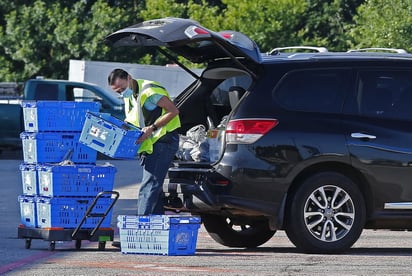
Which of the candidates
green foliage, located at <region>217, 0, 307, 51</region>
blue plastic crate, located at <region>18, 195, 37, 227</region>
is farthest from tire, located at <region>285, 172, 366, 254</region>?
green foliage, located at <region>217, 0, 307, 51</region>

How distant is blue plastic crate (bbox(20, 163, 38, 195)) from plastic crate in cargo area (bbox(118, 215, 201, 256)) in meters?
1.01

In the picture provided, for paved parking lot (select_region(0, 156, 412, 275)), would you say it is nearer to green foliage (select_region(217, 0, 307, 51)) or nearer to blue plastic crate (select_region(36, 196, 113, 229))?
blue plastic crate (select_region(36, 196, 113, 229))

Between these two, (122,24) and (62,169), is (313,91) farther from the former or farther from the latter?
(122,24)

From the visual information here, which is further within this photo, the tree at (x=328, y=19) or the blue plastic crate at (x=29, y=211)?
the tree at (x=328, y=19)

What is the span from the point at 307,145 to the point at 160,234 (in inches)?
57.9

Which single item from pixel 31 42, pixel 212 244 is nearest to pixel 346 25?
pixel 31 42

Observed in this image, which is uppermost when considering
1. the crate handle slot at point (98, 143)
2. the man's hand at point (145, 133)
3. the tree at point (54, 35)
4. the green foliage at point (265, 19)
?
the man's hand at point (145, 133)

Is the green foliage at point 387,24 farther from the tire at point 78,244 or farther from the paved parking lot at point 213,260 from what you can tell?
the tire at point 78,244

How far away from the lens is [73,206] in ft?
37.5

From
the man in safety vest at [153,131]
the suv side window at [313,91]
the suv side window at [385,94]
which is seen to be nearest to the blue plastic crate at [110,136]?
the man in safety vest at [153,131]

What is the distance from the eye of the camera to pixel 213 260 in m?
10.7

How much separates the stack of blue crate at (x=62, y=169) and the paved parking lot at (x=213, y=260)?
36 centimetres

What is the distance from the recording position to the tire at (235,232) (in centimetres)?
1220

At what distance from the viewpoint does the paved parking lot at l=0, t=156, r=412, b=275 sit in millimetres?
9930
